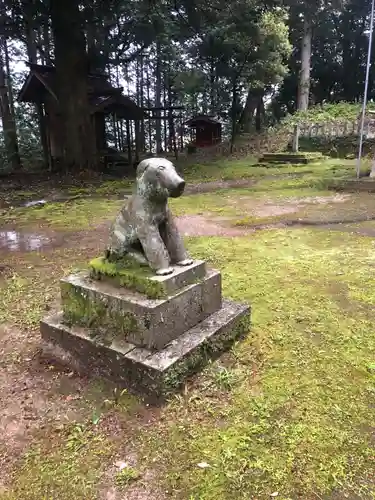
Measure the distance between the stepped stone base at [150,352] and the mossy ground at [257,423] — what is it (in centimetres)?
9

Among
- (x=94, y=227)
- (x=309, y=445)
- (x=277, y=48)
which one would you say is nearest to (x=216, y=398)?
(x=309, y=445)

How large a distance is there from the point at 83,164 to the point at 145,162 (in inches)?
456

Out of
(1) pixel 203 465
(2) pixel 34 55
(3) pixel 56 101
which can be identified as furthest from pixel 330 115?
(1) pixel 203 465

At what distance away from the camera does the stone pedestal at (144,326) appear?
7.64 ft

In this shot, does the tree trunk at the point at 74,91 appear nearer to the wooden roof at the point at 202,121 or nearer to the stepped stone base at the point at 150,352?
the wooden roof at the point at 202,121

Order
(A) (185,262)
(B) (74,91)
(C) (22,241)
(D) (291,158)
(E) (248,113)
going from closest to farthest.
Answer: (A) (185,262), (C) (22,241), (B) (74,91), (D) (291,158), (E) (248,113)

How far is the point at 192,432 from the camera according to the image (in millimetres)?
2039

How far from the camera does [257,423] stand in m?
2.07

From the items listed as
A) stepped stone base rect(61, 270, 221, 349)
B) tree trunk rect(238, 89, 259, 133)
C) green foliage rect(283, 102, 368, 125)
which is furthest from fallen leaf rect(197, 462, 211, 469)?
tree trunk rect(238, 89, 259, 133)

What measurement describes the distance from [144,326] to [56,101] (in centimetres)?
1422

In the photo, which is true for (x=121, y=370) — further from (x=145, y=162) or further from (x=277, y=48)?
(x=277, y=48)

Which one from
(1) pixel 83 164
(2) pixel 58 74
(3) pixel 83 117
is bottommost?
(1) pixel 83 164

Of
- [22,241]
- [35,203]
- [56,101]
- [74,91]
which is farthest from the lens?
[56,101]

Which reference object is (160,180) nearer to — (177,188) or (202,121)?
(177,188)
